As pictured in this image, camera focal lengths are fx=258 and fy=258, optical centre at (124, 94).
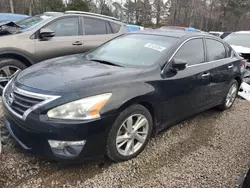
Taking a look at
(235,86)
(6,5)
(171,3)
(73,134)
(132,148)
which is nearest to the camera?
(73,134)

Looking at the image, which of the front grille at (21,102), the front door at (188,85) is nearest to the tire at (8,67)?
the front grille at (21,102)

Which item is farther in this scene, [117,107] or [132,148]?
[132,148]

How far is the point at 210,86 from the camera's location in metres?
4.14

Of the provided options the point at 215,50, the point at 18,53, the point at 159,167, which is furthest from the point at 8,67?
the point at 215,50

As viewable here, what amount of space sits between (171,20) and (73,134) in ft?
138

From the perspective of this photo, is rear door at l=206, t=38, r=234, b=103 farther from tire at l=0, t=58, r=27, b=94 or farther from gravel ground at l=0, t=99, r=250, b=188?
tire at l=0, t=58, r=27, b=94

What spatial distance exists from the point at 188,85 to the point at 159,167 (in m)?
1.27

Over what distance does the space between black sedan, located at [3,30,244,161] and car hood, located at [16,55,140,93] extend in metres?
0.01

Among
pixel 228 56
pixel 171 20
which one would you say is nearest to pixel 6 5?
pixel 171 20

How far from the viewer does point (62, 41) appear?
5359mm

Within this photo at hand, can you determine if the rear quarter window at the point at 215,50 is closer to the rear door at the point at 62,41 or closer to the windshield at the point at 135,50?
the windshield at the point at 135,50

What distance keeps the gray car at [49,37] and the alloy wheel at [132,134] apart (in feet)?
9.03

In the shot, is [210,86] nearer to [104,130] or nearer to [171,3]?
[104,130]

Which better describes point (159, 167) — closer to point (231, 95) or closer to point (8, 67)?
point (231, 95)
